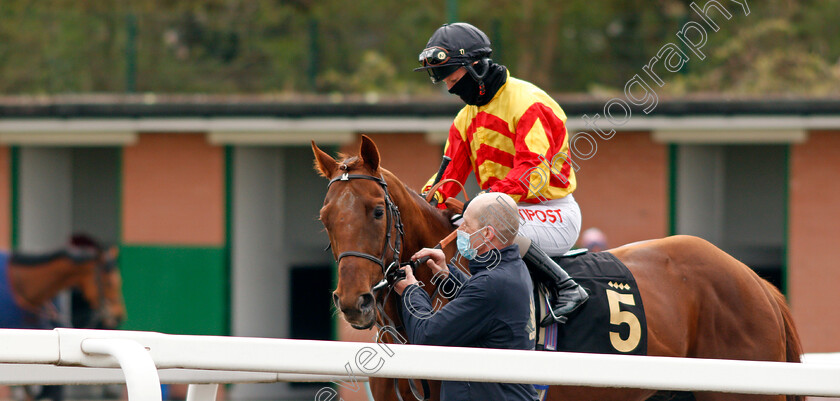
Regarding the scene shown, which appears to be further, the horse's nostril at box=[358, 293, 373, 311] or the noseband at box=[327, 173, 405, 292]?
the noseband at box=[327, 173, 405, 292]

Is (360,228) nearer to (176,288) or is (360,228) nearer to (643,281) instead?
(643,281)

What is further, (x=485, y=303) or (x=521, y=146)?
(x=521, y=146)

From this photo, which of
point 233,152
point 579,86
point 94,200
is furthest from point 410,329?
point 579,86

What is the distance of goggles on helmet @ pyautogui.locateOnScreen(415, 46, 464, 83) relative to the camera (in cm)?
352

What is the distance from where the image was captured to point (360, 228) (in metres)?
3.13

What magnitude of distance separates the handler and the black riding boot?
0.45 m

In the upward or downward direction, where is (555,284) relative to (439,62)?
downward

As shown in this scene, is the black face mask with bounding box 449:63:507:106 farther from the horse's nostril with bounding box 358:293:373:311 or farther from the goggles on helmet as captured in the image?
the horse's nostril with bounding box 358:293:373:311

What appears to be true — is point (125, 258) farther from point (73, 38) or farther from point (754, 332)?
point (754, 332)

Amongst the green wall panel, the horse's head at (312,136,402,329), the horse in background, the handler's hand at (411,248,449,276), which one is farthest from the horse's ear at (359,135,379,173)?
the green wall panel

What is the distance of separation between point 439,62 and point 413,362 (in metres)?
1.88

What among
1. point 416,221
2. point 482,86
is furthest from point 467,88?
point 416,221

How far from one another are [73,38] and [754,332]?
12867mm

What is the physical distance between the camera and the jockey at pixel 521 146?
11.3ft
